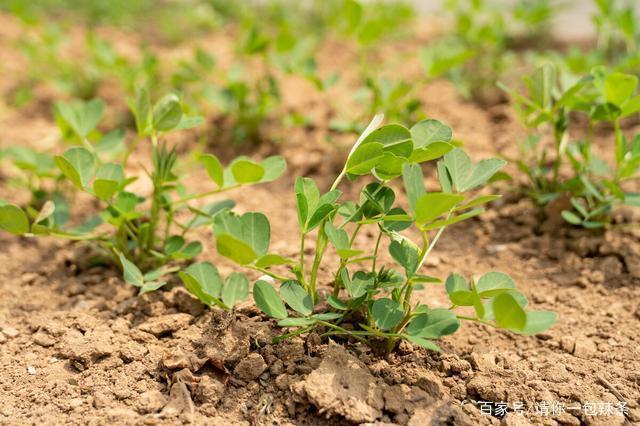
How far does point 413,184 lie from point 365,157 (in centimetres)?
14

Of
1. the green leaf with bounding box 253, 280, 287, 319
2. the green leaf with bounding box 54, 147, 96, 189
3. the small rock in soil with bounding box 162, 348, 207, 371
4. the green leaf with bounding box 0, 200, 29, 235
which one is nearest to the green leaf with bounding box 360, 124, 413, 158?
the green leaf with bounding box 253, 280, 287, 319

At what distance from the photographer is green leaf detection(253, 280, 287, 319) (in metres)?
1.44

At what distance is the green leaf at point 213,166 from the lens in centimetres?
163

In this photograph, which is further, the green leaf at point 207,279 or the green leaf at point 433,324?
the green leaf at point 207,279

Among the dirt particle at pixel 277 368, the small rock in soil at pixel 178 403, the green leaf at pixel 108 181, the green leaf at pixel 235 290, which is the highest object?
the green leaf at pixel 108 181

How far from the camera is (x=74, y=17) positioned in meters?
4.26

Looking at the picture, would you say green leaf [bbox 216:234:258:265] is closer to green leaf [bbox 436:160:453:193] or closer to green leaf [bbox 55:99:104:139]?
green leaf [bbox 436:160:453:193]

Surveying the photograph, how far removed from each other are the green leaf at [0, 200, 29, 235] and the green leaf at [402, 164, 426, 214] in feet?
3.05

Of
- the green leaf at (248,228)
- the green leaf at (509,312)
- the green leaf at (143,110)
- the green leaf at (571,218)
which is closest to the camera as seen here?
the green leaf at (509,312)

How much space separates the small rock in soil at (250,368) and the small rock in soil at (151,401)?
0.17m

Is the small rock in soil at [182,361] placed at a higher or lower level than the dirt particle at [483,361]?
higher

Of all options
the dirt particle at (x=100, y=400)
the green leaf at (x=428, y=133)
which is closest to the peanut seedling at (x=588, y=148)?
the green leaf at (x=428, y=133)

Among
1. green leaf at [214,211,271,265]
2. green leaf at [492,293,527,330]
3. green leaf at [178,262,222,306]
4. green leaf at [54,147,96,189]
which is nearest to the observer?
green leaf at [492,293,527,330]

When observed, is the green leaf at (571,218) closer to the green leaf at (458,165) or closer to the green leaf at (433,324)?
the green leaf at (458,165)
